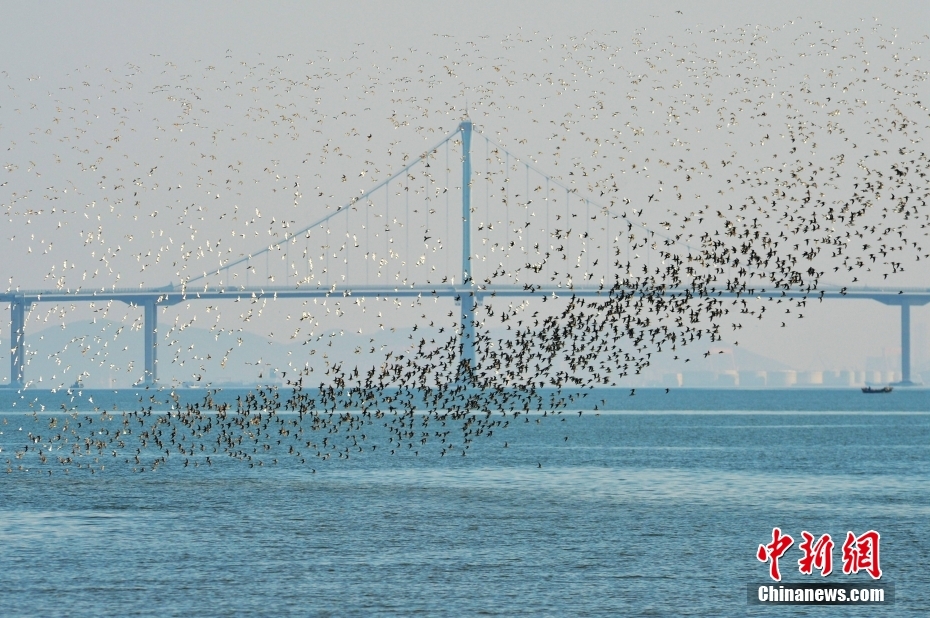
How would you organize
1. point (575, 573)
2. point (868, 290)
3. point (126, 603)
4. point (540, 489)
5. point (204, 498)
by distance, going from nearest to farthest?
point (126, 603) < point (575, 573) < point (204, 498) < point (540, 489) < point (868, 290)

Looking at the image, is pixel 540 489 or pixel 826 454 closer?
pixel 540 489

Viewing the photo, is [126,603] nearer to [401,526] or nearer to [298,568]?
[298,568]

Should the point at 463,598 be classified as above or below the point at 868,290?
below

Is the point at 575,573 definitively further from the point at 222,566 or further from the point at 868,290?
the point at 868,290

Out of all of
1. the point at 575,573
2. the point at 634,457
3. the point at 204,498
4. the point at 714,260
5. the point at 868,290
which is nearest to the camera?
the point at 575,573

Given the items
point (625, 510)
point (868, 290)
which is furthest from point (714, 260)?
point (868, 290)

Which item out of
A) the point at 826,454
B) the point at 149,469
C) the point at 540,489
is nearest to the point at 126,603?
the point at 540,489
